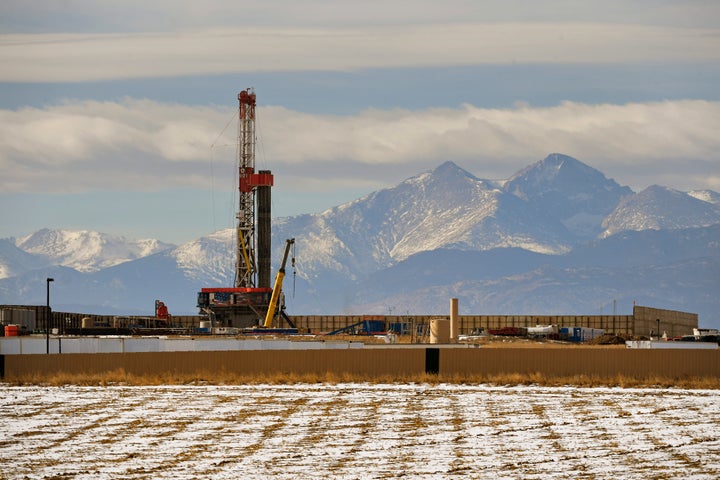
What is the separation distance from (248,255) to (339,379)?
341 ft

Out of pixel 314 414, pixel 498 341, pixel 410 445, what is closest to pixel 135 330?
pixel 498 341

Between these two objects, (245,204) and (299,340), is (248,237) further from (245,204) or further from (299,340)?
(299,340)

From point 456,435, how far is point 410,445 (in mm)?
2204

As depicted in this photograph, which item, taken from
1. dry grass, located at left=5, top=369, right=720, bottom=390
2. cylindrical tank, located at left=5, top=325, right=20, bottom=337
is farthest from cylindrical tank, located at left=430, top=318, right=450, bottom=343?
dry grass, located at left=5, top=369, right=720, bottom=390

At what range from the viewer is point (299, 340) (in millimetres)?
92250

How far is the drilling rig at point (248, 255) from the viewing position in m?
148

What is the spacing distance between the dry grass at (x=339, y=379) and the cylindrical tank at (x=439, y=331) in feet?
135

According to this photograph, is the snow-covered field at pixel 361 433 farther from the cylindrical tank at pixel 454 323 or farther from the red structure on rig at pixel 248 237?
the red structure on rig at pixel 248 237

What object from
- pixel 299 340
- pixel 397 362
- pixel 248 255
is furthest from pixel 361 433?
pixel 248 255

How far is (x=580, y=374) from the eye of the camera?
53469 millimetres

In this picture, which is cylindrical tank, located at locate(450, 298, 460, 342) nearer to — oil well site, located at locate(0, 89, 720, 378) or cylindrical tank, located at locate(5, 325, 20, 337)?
oil well site, located at locate(0, 89, 720, 378)

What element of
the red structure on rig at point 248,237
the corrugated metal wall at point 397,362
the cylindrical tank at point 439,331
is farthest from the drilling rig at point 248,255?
the corrugated metal wall at point 397,362

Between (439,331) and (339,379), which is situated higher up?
(439,331)

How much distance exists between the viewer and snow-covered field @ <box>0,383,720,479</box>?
27.9m
